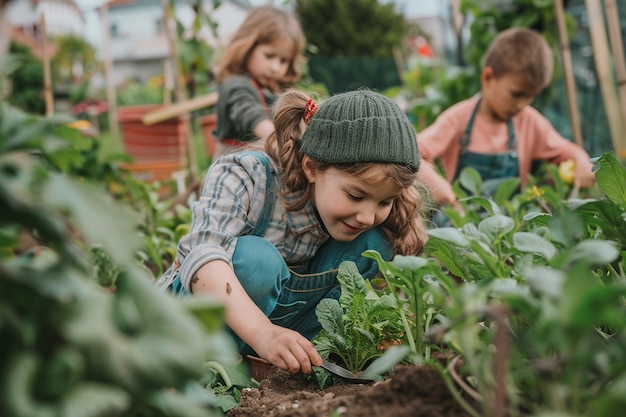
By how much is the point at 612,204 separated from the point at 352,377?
2.09 feet

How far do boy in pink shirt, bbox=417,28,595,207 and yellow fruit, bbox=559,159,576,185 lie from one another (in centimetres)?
20

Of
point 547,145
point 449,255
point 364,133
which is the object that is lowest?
point 547,145

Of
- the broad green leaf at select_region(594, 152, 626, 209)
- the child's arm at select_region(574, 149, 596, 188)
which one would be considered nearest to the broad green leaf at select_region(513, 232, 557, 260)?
the broad green leaf at select_region(594, 152, 626, 209)

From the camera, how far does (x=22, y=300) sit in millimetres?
770

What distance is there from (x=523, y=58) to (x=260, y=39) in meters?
1.29

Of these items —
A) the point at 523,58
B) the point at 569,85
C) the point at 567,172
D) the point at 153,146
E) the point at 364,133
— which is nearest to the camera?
the point at 364,133

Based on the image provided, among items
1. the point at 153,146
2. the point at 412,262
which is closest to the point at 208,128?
the point at 153,146

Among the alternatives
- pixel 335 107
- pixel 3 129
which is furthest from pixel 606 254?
pixel 335 107

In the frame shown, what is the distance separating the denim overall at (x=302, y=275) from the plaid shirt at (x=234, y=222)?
0.03m

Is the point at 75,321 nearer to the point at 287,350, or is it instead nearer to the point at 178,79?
the point at 287,350

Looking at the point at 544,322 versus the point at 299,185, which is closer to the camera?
the point at 544,322

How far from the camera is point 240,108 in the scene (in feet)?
11.0

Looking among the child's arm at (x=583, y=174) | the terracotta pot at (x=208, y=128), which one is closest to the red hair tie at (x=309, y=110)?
the child's arm at (x=583, y=174)

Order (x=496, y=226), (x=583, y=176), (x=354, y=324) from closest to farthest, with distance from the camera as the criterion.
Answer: (x=496, y=226) < (x=354, y=324) < (x=583, y=176)
